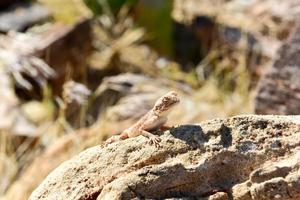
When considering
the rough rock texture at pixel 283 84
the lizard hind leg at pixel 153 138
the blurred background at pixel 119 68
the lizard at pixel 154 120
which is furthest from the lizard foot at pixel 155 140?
the rough rock texture at pixel 283 84

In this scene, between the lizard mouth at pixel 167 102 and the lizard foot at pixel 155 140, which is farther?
the lizard mouth at pixel 167 102

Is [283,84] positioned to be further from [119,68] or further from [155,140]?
[155,140]

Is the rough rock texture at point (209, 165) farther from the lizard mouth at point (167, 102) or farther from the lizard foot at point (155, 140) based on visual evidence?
the lizard mouth at point (167, 102)

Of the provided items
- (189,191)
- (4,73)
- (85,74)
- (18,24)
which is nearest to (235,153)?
(189,191)

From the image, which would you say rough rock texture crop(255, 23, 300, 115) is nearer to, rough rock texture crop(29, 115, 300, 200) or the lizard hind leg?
the lizard hind leg

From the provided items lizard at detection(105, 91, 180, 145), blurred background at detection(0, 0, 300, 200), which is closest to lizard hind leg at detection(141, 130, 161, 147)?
lizard at detection(105, 91, 180, 145)

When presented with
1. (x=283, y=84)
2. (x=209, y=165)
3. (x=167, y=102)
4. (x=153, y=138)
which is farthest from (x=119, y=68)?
(x=209, y=165)

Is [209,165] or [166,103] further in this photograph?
[166,103]
